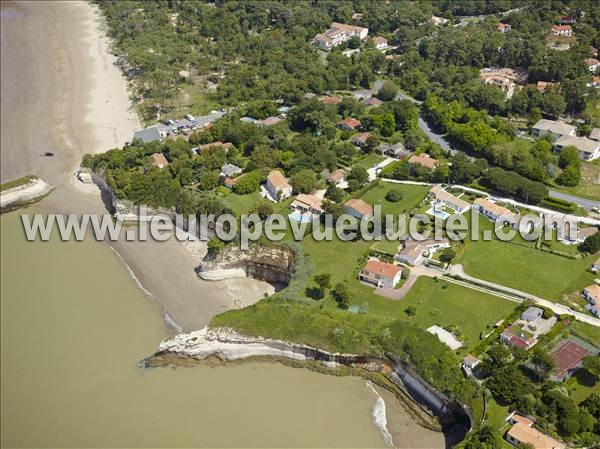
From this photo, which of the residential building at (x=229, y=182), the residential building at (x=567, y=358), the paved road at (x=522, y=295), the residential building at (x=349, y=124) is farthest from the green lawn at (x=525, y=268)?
the residential building at (x=349, y=124)

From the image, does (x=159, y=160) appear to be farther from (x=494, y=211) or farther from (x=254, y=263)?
(x=494, y=211)

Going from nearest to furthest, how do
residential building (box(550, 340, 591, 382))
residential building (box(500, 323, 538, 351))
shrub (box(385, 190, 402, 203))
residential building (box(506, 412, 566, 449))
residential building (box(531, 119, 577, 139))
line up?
residential building (box(506, 412, 566, 449)), residential building (box(550, 340, 591, 382)), residential building (box(500, 323, 538, 351)), shrub (box(385, 190, 402, 203)), residential building (box(531, 119, 577, 139))

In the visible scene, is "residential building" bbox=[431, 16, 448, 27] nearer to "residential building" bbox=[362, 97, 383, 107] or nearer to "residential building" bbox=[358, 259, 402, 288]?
"residential building" bbox=[362, 97, 383, 107]

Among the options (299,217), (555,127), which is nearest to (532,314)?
(299,217)

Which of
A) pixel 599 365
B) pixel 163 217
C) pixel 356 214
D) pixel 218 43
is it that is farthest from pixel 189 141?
pixel 599 365

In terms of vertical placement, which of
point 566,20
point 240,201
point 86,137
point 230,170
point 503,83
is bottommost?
point 86,137

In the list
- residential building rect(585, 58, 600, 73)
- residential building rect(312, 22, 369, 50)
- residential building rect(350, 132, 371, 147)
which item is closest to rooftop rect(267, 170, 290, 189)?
residential building rect(350, 132, 371, 147)

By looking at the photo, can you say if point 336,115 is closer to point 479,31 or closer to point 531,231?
point 531,231
